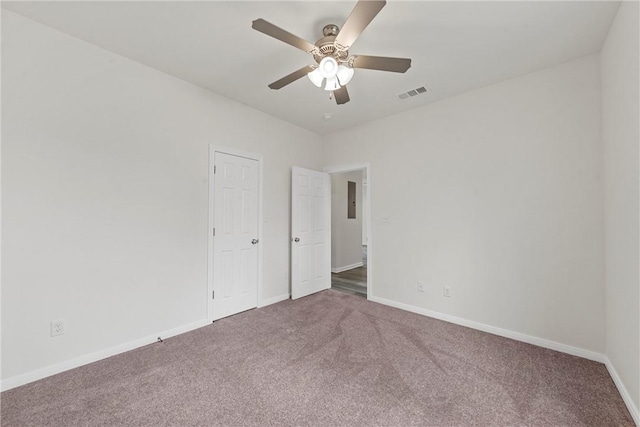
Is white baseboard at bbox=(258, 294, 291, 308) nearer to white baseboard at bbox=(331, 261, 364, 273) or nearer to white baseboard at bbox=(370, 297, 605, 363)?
white baseboard at bbox=(370, 297, 605, 363)

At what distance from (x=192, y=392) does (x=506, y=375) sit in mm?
2447

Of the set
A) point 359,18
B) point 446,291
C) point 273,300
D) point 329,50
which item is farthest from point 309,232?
point 359,18

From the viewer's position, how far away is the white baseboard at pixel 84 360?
1.91m

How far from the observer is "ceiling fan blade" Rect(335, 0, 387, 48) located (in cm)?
140

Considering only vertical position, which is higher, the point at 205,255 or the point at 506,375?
the point at 205,255

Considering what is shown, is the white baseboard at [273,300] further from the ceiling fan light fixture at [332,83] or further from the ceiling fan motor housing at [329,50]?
the ceiling fan motor housing at [329,50]

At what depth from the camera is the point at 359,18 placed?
1532 mm

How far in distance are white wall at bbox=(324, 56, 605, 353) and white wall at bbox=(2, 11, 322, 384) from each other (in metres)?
2.55

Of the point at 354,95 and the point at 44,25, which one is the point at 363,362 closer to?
the point at 354,95

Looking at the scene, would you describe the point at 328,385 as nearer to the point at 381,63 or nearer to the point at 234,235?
the point at 234,235

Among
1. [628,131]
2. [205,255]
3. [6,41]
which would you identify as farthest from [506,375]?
[6,41]

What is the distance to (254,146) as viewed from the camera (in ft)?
11.7

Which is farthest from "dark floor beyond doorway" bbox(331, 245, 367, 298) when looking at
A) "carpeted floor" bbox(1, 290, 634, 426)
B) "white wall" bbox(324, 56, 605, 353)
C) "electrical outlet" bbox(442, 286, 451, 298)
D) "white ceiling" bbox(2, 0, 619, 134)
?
"white ceiling" bbox(2, 0, 619, 134)

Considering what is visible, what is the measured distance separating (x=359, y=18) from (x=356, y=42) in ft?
2.55
